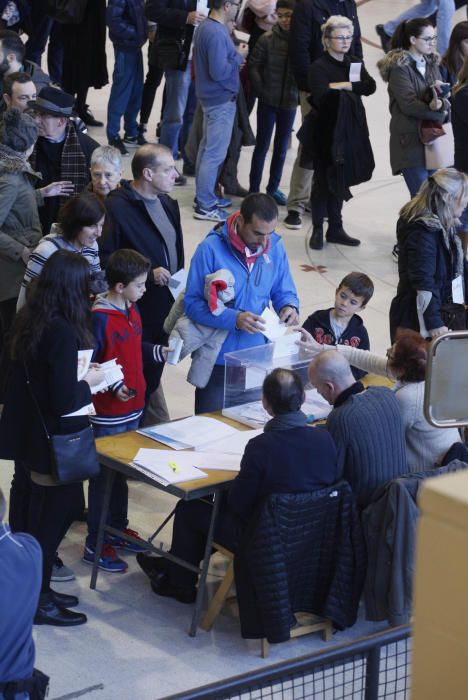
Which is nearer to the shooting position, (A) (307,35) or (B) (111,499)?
(B) (111,499)

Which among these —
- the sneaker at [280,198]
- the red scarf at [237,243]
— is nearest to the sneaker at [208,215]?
the sneaker at [280,198]

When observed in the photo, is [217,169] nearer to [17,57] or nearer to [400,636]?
[17,57]

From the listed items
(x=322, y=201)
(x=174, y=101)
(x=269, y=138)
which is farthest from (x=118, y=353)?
(x=174, y=101)

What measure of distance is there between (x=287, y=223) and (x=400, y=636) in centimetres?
774

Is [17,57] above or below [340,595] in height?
above

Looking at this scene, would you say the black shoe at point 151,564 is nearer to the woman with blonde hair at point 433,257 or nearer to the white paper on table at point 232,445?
the white paper on table at point 232,445

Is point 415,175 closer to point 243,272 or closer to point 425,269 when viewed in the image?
point 425,269

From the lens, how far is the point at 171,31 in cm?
1073

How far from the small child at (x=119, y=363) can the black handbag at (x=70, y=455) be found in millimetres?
609

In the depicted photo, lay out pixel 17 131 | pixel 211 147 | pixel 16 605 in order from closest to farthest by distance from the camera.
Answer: pixel 16 605
pixel 17 131
pixel 211 147

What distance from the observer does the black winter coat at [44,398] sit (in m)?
4.98

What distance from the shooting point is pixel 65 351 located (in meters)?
4.97

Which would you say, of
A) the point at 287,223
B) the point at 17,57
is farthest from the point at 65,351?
the point at 287,223

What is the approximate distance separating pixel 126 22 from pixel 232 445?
6531 millimetres
